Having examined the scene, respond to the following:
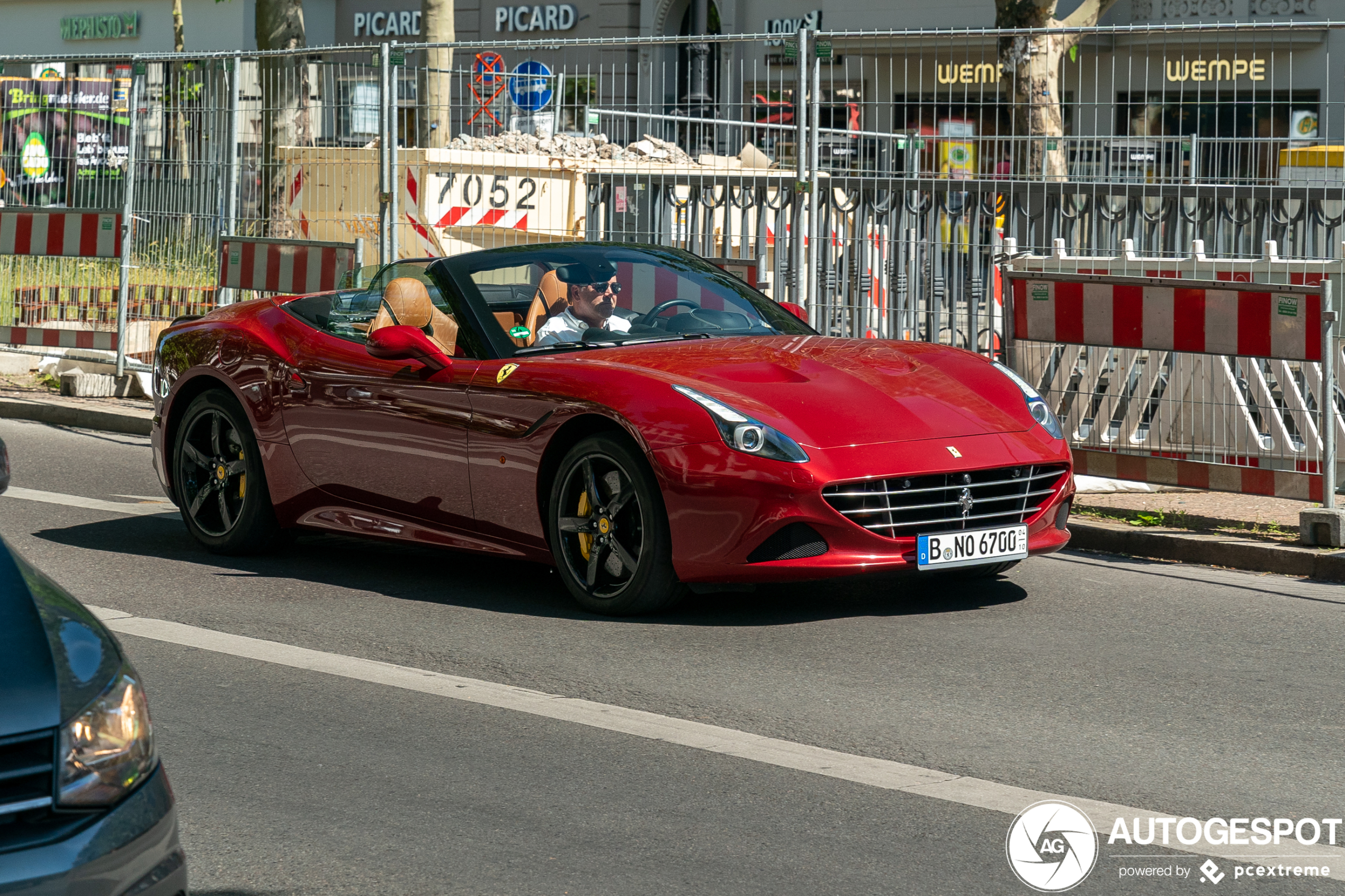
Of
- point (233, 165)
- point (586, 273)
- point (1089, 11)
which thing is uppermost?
point (1089, 11)

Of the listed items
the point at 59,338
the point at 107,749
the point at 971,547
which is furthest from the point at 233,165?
the point at 107,749

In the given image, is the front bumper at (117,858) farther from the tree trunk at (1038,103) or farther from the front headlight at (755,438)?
the tree trunk at (1038,103)

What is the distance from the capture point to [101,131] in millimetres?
14320

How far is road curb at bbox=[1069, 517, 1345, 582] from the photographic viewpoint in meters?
7.86

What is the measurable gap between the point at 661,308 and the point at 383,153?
5.61 m

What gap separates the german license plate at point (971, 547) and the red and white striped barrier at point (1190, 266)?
151 inches

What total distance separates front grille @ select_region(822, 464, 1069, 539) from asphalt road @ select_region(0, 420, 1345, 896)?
0.39 metres

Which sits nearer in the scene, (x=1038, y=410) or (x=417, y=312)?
(x=1038, y=410)

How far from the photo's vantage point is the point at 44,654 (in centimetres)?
292

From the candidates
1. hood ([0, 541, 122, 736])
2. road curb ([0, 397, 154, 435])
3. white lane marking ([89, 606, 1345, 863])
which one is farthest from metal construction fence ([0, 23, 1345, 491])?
hood ([0, 541, 122, 736])

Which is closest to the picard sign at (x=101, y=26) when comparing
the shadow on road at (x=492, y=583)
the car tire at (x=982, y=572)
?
the shadow on road at (x=492, y=583)

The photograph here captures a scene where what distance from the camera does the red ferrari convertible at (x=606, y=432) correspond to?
6.37 m

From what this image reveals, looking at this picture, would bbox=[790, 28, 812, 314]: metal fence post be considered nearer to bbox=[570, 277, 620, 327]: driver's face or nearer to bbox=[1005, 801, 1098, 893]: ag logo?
bbox=[570, 277, 620, 327]: driver's face

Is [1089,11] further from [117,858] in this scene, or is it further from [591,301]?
[117,858]
